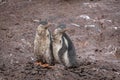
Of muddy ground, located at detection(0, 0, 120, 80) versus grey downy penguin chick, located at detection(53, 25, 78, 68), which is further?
grey downy penguin chick, located at detection(53, 25, 78, 68)

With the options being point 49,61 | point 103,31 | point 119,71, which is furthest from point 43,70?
point 103,31

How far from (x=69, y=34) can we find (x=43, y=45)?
307 cm

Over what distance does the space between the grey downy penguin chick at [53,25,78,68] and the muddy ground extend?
166 mm

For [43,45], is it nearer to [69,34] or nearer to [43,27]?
[43,27]

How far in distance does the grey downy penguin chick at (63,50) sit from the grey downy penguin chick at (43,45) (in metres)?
0.08

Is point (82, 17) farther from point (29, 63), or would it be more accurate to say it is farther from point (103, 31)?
point (29, 63)

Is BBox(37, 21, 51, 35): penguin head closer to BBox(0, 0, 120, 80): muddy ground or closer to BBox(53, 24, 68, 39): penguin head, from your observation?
BBox(53, 24, 68, 39): penguin head

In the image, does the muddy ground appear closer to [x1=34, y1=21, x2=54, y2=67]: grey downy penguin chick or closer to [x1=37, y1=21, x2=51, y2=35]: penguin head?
[x1=34, y1=21, x2=54, y2=67]: grey downy penguin chick

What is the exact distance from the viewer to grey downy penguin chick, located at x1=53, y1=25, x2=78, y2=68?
6.07m

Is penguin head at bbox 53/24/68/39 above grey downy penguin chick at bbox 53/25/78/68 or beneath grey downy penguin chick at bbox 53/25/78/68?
above

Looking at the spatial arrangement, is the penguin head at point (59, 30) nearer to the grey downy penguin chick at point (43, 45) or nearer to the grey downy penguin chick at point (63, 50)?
the grey downy penguin chick at point (63, 50)

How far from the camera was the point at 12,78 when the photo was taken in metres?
5.65

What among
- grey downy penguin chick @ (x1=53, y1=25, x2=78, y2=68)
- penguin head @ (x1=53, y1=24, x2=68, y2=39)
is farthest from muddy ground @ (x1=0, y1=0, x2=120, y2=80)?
penguin head @ (x1=53, y1=24, x2=68, y2=39)

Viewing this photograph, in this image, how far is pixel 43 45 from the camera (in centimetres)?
612
